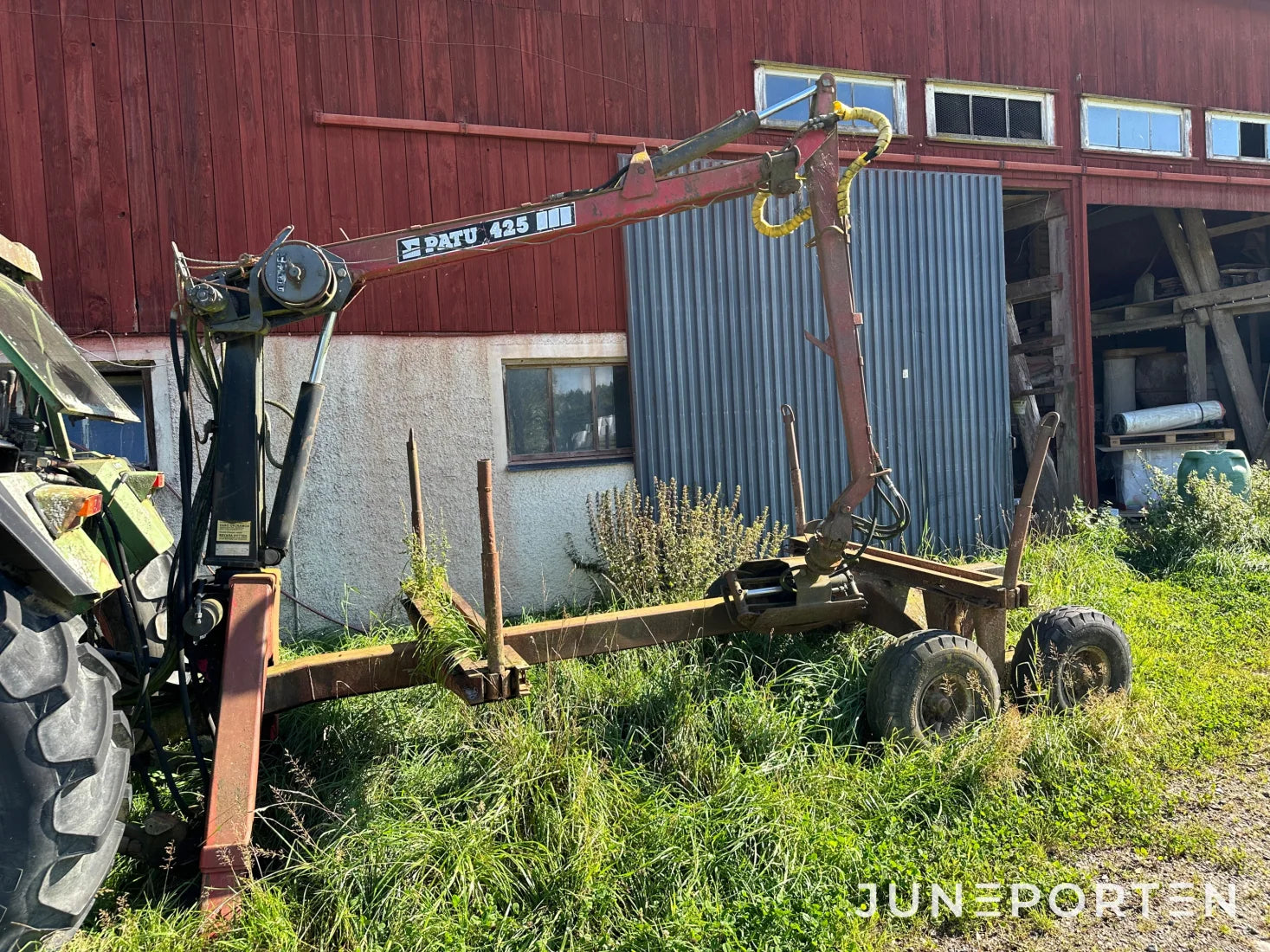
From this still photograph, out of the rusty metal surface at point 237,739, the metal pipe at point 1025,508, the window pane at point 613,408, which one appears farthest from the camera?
the window pane at point 613,408

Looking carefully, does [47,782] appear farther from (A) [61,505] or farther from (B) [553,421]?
(B) [553,421]

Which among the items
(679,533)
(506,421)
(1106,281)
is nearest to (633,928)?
(679,533)

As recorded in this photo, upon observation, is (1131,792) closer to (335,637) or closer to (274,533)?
(274,533)

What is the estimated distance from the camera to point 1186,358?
11859 mm

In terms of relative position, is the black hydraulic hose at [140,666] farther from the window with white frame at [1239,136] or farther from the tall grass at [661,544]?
the window with white frame at [1239,136]

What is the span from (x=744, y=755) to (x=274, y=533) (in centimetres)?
236

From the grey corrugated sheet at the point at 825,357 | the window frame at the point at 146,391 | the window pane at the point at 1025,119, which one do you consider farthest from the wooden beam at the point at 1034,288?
the window frame at the point at 146,391

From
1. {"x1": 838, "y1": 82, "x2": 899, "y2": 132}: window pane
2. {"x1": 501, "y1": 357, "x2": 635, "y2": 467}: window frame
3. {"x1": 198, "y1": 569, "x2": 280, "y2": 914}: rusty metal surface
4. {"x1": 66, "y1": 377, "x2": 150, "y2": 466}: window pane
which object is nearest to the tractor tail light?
{"x1": 198, "y1": 569, "x2": 280, "y2": 914}: rusty metal surface

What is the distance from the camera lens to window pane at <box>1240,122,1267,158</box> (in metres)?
10.5

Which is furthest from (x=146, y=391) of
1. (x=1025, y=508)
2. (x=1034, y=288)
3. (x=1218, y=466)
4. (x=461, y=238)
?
(x=1218, y=466)

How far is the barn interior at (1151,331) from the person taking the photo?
10.2 metres

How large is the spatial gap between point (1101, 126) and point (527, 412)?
24.3 ft

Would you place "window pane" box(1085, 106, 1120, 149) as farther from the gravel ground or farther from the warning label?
the warning label

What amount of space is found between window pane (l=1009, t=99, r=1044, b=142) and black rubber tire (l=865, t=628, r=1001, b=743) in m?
7.19
